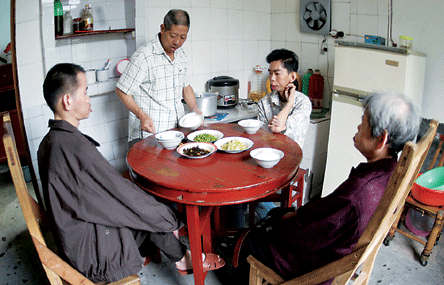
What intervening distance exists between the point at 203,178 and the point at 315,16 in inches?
103

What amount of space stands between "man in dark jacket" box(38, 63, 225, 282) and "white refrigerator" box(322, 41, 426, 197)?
6.46ft

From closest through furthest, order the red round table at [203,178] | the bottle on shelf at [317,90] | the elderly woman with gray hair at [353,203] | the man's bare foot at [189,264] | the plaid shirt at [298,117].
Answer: the elderly woman with gray hair at [353,203], the red round table at [203,178], the man's bare foot at [189,264], the plaid shirt at [298,117], the bottle on shelf at [317,90]

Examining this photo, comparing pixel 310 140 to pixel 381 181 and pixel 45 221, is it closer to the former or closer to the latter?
pixel 381 181

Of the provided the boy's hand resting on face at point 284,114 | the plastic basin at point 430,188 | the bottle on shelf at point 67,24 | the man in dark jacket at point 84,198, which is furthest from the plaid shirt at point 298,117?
the bottle on shelf at point 67,24

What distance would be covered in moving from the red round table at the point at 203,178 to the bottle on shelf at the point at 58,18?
5.01 feet

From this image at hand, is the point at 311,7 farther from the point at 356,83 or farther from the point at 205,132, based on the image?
the point at 205,132

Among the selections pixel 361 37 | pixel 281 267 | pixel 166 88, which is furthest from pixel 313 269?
pixel 361 37

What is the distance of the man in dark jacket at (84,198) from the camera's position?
1685mm

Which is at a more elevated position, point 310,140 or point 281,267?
point 310,140

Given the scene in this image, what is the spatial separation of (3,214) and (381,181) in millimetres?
3453

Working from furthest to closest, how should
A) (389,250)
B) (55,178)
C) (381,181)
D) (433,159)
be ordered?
(433,159)
(389,250)
(55,178)
(381,181)

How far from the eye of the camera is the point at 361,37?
138 inches

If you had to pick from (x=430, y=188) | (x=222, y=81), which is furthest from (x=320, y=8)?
(x=430, y=188)

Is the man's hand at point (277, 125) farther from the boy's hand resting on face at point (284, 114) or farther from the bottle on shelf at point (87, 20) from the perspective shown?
the bottle on shelf at point (87, 20)
